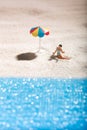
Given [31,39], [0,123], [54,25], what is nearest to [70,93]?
[0,123]

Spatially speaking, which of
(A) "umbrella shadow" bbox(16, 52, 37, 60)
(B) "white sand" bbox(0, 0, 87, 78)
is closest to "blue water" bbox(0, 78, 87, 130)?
(B) "white sand" bbox(0, 0, 87, 78)

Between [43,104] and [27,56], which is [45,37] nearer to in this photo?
[27,56]

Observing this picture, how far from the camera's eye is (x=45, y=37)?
37.4 feet

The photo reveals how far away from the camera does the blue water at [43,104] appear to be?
280 inches

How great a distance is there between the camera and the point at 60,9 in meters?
13.8

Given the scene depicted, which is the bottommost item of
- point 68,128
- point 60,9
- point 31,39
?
point 68,128

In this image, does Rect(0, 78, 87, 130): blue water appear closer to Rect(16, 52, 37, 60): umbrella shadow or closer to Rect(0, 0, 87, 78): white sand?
Rect(0, 0, 87, 78): white sand

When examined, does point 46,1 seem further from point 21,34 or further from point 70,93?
point 70,93

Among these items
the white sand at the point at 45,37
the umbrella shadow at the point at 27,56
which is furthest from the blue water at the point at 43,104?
the umbrella shadow at the point at 27,56

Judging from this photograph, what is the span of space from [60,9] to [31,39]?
3308 millimetres

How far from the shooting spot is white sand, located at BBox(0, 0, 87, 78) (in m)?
9.28

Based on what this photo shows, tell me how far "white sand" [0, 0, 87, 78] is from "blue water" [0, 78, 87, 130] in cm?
47

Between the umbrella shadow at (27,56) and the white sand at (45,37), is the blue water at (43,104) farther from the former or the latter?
the umbrella shadow at (27,56)

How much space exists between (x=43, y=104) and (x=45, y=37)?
4.17 metres
